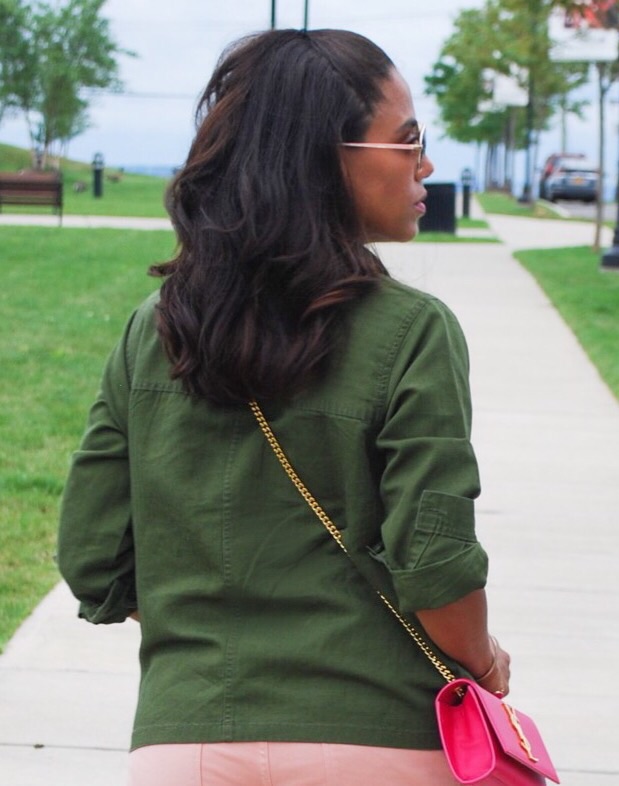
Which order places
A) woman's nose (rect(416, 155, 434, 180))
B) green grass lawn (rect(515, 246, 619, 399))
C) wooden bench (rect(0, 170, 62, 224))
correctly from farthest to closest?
wooden bench (rect(0, 170, 62, 224))
green grass lawn (rect(515, 246, 619, 399))
woman's nose (rect(416, 155, 434, 180))

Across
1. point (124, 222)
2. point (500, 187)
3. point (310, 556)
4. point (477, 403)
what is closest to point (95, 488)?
point (310, 556)

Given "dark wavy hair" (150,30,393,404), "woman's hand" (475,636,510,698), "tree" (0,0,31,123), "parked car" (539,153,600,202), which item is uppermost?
"tree" (0,0,31,123)

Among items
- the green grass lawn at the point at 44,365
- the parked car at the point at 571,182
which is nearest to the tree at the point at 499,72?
the parked car at the point at 571,182

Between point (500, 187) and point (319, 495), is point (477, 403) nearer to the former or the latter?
point (319, 495)

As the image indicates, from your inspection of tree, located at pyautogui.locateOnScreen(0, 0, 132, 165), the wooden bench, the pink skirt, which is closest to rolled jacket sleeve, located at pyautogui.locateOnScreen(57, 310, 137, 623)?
the pink skirt

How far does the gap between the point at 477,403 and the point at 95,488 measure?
23.1 ft

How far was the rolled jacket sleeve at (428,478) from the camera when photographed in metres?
1.67

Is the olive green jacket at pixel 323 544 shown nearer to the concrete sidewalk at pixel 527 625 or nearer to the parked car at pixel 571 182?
the concrete sidewalk at pixel 527 625

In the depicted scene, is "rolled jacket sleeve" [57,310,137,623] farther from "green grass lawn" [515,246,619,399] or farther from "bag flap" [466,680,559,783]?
"green grass lawn" [515,246,619,399]

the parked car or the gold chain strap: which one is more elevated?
the gold chain strap

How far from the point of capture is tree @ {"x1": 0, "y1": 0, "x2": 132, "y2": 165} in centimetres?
5716

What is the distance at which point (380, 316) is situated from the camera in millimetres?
1727

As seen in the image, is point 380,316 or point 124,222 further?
point 124,222

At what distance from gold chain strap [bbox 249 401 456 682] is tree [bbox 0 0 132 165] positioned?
56.4 m
